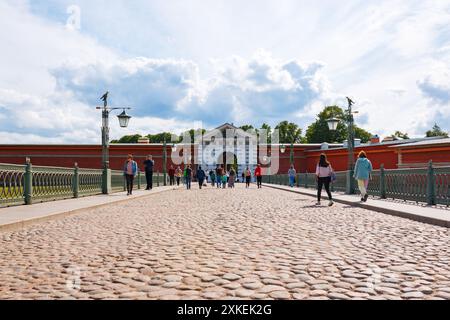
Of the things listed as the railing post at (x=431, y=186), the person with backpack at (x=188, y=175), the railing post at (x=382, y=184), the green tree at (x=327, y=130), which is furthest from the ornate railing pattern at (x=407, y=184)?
the green tree at (x=327, y=130)

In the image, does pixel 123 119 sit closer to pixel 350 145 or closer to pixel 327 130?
pixel 350 145

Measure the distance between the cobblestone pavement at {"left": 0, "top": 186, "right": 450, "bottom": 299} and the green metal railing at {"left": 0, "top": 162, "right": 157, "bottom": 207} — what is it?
13.1 feet

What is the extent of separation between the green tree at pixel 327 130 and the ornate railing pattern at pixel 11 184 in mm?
69529

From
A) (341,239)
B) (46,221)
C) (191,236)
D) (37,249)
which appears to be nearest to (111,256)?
(37,249)

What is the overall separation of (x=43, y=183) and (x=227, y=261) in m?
10.8

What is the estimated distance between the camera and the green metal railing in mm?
12086

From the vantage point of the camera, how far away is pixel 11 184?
12.3 m

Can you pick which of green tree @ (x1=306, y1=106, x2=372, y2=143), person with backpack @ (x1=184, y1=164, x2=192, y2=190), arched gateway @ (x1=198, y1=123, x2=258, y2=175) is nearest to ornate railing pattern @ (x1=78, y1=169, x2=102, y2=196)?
person with backpack @ (x1=184, y1=164, x2=192, y2=190)

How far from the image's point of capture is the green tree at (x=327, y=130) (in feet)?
261

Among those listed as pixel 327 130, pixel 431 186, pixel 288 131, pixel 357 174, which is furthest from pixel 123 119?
pixel 288 131

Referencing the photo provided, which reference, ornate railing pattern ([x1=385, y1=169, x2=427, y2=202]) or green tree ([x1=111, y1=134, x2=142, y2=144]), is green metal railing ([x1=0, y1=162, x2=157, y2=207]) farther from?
green tree ([x1=111, y1=134, x2=142, y2=144])

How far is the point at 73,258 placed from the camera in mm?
5398

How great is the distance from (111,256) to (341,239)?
3346 millimetres

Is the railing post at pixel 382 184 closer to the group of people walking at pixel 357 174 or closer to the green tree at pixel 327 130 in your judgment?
the group of people walking at pixel 357 174
